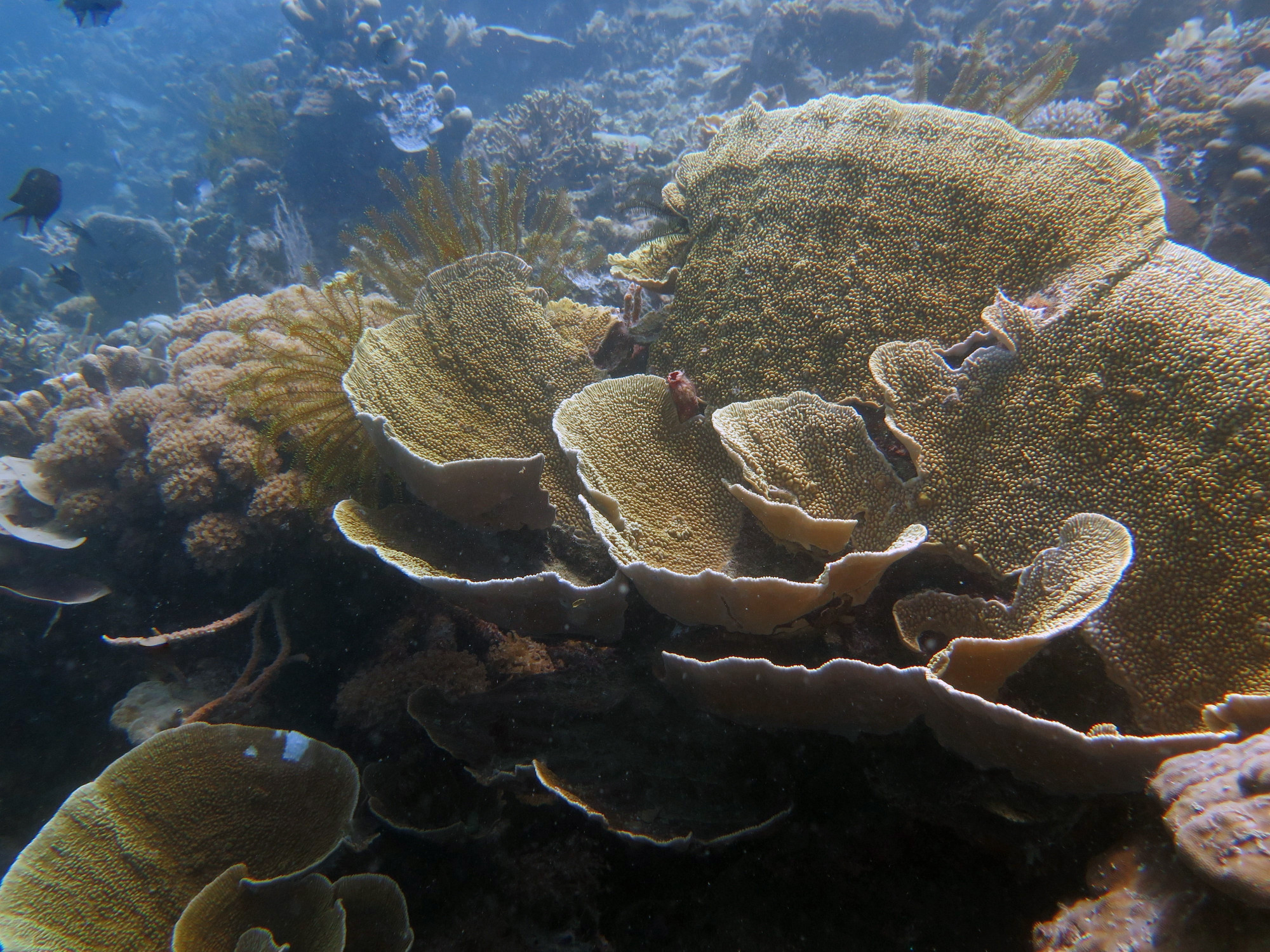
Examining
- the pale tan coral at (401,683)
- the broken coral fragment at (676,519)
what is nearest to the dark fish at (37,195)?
the pale tan coral at (401,683)

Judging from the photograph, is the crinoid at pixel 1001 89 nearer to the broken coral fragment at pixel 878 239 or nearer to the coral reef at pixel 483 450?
the broken coral fragment at pixel 878 239

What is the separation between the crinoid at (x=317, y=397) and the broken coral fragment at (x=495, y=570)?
1.92ft

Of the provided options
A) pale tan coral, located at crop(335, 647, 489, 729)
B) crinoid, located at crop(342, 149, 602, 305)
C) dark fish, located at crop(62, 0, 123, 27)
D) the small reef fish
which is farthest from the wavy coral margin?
the small reef fish

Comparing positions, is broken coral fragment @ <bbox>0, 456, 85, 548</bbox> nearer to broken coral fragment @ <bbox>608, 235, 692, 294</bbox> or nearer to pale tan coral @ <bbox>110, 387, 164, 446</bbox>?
pale tan coral @ <bbox>110, 387, 164, 446</bbox>

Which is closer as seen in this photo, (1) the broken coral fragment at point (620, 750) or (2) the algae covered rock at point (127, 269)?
(1) the broken coral fragment at point (620, 750)

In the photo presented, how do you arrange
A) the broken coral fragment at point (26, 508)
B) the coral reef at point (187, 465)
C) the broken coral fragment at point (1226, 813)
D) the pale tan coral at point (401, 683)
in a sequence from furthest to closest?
the broken coral fragment at point (26, 508)
the coral reef at point (187, 465)
the pale tan coral at point (401, 683)
the broken coral fragment at point (1226, 813)

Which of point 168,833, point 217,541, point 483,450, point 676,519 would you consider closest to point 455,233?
point 483,450

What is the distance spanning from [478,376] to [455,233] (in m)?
1.51

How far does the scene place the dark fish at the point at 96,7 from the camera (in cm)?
834

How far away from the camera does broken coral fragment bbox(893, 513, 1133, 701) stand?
1.52 m

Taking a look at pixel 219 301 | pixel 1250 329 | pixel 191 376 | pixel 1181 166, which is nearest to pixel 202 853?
pixel 191 376

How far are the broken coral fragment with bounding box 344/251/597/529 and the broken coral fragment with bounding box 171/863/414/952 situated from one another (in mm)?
1493

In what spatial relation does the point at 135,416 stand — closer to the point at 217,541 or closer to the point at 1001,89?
the point at 217,541

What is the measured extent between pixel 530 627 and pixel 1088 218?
2.80 meters
